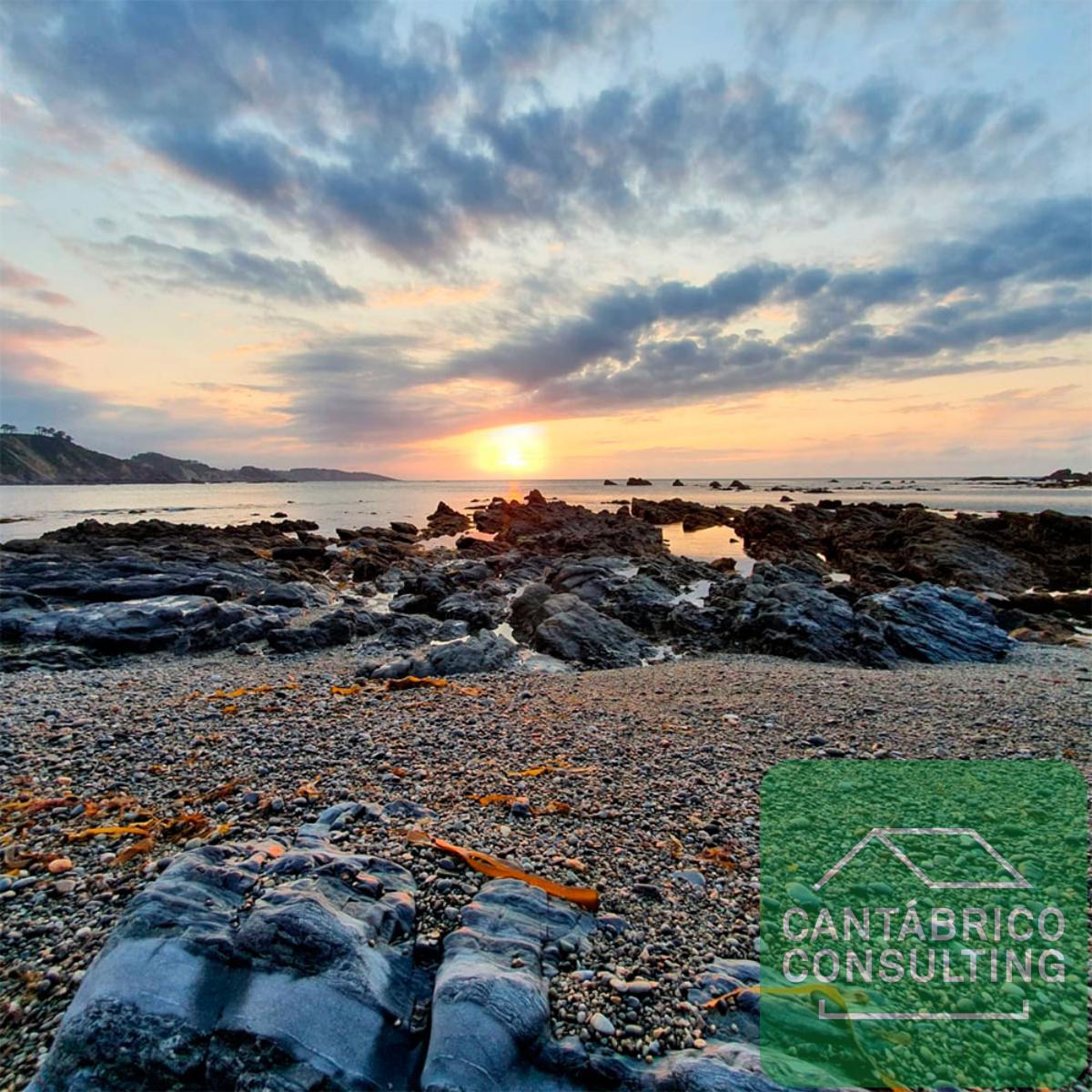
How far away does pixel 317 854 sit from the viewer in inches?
171

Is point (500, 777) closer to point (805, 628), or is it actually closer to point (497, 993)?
point (497, 993)

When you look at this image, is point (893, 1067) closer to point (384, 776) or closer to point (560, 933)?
point (560, 933)

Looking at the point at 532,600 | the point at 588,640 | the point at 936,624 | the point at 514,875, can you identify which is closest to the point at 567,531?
the point at 532,600

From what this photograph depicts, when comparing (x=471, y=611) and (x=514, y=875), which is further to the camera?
(x=471, y=611)

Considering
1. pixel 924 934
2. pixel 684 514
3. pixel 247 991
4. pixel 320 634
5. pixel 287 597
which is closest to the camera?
pixel 247 991

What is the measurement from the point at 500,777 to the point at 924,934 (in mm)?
4198

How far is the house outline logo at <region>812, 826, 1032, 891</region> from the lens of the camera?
4.79m

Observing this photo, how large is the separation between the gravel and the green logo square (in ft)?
1.38

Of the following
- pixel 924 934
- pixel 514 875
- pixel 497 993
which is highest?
pixel 497 993

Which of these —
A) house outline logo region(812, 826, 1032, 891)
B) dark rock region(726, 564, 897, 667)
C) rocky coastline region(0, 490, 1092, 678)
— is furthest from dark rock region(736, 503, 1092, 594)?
house outline logo region(812, 826, 1032, 891)

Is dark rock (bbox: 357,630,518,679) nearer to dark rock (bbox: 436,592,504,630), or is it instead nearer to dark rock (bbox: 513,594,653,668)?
dark rock (bbox: 513,594,653,668)

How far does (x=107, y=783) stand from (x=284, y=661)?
7.59 m

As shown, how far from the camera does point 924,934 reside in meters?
4.20

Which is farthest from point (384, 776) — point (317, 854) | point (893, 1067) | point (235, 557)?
point (235, 557)
